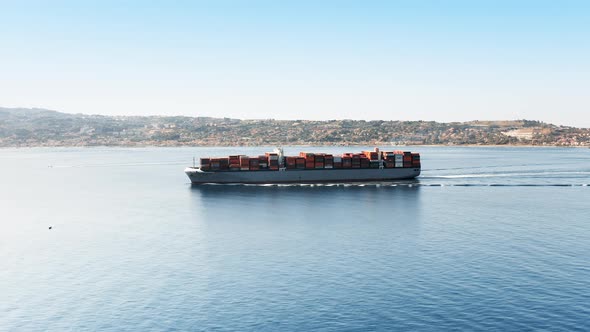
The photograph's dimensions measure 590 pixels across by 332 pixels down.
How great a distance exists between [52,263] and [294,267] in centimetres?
2770

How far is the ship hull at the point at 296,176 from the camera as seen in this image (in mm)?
137000

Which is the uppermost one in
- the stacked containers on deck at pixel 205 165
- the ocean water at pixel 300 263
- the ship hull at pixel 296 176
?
the stacked containers on deck at pixel 205 165

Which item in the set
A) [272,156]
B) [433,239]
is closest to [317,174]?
[272,156]

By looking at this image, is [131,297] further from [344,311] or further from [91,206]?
[91,206]

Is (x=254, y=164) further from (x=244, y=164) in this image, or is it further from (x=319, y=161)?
(x=319, y=161)

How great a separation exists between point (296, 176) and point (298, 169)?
1.85 m

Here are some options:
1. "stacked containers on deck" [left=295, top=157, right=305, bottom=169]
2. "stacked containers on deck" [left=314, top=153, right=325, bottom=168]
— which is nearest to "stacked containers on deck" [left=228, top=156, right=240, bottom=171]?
"stacked containers on deck" [left=295, top=157, right=305, bottom=169]

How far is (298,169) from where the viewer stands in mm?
138500

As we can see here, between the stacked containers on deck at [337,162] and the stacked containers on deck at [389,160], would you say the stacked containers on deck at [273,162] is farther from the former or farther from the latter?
the stacked containers on deck at [389,160]

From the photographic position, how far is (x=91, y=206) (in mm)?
108688

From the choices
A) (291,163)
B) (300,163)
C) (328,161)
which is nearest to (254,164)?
(291,163)

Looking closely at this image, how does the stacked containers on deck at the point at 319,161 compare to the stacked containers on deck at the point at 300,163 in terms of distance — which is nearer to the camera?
the stacked containers on deck at the point at 300,163

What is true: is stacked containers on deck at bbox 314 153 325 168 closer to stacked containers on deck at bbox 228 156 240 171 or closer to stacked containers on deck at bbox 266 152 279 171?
stacked containers on deck at bbox 266 152 279 171

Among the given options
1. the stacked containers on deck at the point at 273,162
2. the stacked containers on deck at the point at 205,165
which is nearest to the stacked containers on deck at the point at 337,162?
the stacked containers on deck at the point at 273,162
